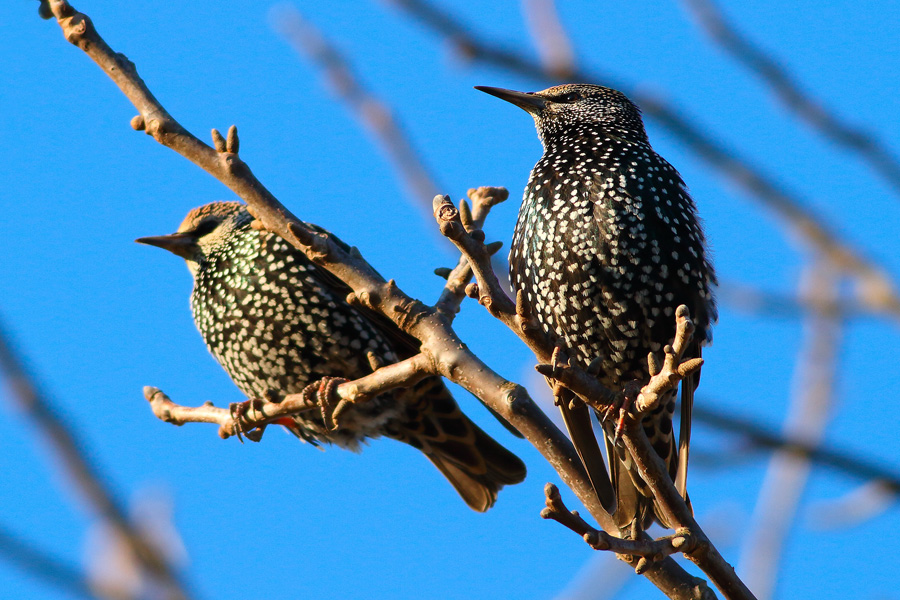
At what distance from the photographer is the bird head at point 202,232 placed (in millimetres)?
5816

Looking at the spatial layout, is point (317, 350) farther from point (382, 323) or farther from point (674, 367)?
point (674, 367)

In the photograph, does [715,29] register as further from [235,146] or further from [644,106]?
[235,146]

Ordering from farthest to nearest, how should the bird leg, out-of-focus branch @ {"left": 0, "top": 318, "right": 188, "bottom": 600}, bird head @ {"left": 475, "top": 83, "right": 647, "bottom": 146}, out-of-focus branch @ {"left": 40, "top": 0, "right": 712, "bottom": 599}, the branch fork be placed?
1. bird head @ {"left": 475, "top": 83, "right": 647, "bottom": 146}
2. out-of-focus branch @ {"left": 40, "top": 0, "right": 712, "bottom": 599}
3. the bird leg
4. the branch fork
5. out-of-focus branch @ {"left": 0, "top": 318, "right": 188, "bottom": 600}

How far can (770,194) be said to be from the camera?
3.61 metres

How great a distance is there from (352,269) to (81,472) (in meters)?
2.43

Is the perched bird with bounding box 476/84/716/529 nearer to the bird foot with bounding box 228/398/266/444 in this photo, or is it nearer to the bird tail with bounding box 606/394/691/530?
the bird tail with bounding box 606/394/691/530

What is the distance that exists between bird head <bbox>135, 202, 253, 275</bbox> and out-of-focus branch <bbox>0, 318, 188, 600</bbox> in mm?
4570

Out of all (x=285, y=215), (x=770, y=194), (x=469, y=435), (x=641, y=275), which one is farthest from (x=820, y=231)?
(x=469, y=435)

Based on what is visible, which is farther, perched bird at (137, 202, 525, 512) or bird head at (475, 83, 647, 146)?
perched bird at (137, 202, 525, 512)

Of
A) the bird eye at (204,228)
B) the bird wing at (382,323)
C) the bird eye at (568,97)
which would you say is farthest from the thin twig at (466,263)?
the bird eye at (204,228)

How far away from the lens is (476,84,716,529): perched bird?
4117 mm

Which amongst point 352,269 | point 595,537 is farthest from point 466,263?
point 595,537

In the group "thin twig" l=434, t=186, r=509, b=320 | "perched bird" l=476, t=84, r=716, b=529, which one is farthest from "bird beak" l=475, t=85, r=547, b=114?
"thin twig" l=434, t=186, r=509, b=320

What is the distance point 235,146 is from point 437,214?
91 centimetres
